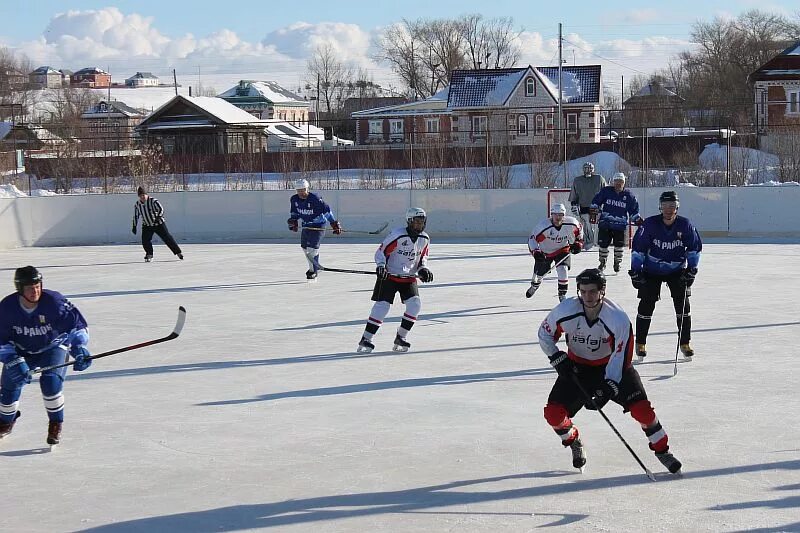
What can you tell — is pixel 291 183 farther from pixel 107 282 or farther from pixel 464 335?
pixel 464 335

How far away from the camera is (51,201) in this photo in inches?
816

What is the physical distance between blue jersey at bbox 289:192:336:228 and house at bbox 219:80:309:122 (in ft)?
196

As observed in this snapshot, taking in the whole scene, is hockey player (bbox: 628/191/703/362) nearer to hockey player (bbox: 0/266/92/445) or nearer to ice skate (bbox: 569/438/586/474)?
ice skate (bbox: 569/438/586/474)

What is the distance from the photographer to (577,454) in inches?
215

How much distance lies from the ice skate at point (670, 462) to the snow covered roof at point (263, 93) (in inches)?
2752

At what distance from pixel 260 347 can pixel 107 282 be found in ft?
19.1

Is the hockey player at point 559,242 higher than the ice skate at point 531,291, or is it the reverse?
the hockey player at point 559,242

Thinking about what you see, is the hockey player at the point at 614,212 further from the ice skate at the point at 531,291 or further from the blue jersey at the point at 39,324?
the blue jersey at the point at 39,324

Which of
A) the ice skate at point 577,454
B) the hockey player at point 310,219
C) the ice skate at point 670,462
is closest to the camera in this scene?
the ice skate at point 670,462

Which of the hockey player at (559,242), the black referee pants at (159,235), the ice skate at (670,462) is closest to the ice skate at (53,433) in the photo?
the ice skate at (670,462)

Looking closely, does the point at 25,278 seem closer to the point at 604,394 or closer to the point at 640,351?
the point at 604,394

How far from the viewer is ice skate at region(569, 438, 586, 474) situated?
544cm

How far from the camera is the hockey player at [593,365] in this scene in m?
5.25

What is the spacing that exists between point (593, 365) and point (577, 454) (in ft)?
1.51
